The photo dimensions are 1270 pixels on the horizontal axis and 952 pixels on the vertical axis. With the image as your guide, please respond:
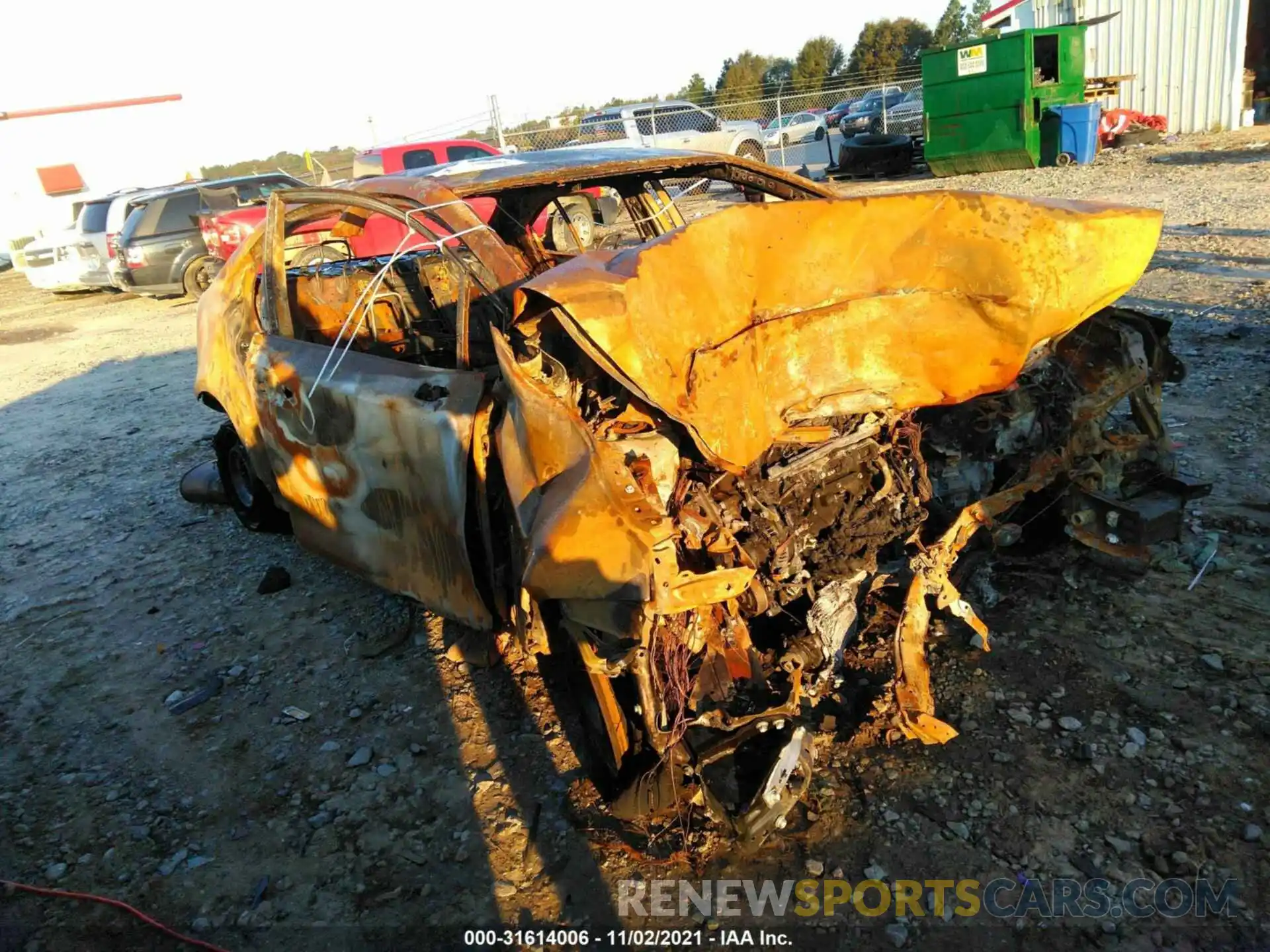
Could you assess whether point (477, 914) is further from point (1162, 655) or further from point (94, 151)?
point (94, 151)

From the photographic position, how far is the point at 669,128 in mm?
17562

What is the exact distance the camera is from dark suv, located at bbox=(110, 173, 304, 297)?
1290 cm

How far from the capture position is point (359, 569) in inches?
136

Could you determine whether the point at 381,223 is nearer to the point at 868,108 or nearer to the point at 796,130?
the point at 796,130

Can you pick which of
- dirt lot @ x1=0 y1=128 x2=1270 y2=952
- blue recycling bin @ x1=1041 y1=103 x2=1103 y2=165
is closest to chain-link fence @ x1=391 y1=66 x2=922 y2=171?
blue recycling bin @ x1=1041 y1=103 x2=1103 y2=165

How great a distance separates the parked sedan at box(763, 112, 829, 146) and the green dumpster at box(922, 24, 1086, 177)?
4727 millimetres

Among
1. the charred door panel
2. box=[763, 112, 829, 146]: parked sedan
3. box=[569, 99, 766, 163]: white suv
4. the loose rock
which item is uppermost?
box=[569, 99, 766, 163]: white suv

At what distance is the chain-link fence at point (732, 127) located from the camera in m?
17.4

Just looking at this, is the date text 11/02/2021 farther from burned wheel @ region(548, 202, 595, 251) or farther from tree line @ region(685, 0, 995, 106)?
Answer: tree line @ region(685, 0, 995, 106)

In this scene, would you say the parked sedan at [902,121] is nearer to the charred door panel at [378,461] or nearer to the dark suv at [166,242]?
the dark suv at [166,242]

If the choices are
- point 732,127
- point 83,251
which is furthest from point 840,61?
point 83,251

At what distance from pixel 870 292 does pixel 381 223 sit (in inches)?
90.2

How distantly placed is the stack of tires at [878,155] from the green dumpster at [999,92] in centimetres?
163

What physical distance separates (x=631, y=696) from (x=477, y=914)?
713mm
